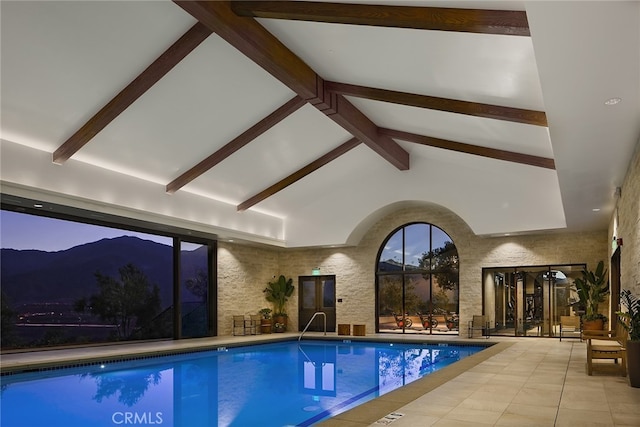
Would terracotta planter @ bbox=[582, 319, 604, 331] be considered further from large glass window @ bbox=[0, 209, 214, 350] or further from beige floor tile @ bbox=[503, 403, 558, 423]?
large glass window @ bbox=[0, 209, 214, 350]

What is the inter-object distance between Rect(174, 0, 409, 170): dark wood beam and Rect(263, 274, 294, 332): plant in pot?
7.04 metres

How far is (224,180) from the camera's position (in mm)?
12305

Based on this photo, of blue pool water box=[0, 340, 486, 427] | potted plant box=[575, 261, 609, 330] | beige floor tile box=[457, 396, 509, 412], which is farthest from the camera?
potted plant box=[575, 261, 609, 330]

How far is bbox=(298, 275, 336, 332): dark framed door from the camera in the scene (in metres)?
16.4

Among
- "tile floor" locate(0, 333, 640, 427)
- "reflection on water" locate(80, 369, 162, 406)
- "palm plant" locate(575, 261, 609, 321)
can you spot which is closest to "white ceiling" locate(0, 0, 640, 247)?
"palm plant" locate(575, 261, 609, 321)

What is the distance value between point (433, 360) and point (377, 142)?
4.78 metres

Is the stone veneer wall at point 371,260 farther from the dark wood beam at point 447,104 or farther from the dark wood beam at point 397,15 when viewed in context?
the dark wood beam at point 397,15

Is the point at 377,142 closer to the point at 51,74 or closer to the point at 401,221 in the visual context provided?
the point at 401,221

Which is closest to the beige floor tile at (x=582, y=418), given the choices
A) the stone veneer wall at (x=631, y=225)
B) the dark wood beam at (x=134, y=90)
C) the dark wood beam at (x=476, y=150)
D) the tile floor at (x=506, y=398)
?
the tile floor at (x=506, y=398)

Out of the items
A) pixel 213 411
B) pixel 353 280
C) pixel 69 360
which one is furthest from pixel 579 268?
pixel 69 360

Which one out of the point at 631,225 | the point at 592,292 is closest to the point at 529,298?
the point at 592,292

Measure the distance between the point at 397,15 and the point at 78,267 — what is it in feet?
32.8

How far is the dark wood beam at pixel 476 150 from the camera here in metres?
10.1

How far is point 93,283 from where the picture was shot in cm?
1241
